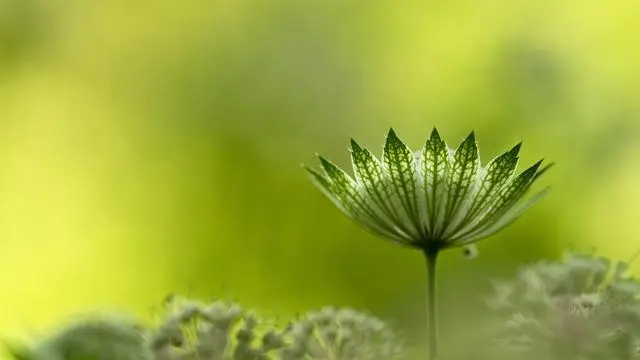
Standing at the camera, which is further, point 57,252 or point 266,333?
point 57,252

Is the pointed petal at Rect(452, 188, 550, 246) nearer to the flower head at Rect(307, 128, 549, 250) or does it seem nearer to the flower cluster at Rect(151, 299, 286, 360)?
the flower head at Rect(307, 128, 549, 250)

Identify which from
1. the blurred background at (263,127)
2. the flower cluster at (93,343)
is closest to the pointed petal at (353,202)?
the flower cluster at (93,343)

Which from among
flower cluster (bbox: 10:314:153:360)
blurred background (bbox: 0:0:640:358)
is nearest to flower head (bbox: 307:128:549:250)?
flower cluster (bbox: 10:314:153:360)

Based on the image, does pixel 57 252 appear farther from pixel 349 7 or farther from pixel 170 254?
pixel 349 7

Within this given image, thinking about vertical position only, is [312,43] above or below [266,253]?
above

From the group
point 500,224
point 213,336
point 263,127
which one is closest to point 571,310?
point 500,224

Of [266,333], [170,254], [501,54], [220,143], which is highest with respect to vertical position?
[501,54]

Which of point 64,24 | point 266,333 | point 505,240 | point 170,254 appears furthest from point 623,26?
point 266,333

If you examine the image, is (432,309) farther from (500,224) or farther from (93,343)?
(93,343)
